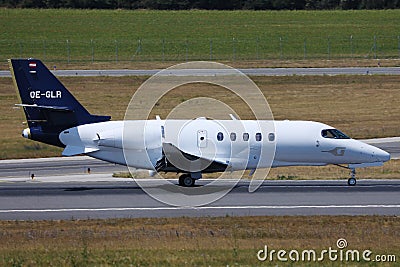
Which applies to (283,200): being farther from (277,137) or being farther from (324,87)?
(324,87)

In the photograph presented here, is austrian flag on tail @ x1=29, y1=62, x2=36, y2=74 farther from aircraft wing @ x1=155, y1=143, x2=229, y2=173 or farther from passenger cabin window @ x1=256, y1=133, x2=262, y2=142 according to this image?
passenger cabin window @ x1=256, y1=133, x2=262, y2=142

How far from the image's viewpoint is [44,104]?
3156cm

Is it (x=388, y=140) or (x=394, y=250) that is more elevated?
(x=394, y=250)

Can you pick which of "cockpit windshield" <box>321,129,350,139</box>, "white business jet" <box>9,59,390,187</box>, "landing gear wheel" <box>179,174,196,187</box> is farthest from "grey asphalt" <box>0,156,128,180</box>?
"cockpit windshield" <box>321,129,350,139</box>

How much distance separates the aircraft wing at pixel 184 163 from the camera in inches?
1183

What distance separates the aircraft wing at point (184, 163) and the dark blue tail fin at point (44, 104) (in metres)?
3.16

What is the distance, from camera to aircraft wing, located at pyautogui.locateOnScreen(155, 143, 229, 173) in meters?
30.0

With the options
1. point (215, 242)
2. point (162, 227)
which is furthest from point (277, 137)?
point (215, 242)

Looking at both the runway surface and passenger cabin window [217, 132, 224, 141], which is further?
passenger cabin window [217, 132, 224, 141]

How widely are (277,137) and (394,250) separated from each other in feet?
40.2

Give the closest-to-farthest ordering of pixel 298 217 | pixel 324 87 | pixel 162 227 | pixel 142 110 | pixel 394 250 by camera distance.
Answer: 1. pixel 394 250
2. pixel 162 227
3. pixel 298 217
4. pixel 142 110
5. pixel 324 87

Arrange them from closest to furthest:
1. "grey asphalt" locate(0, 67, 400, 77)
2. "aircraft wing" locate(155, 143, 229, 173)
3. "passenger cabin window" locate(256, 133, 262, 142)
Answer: "aircraft wing" locate(155, 143, 229, 173) → "passenger cabin window" locate(256, 133, 262, 142) → "grey asphalt" locate(0, 67, 400, 77)

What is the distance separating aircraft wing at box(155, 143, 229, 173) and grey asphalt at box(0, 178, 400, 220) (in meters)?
1.05

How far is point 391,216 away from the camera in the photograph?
80.9ft
